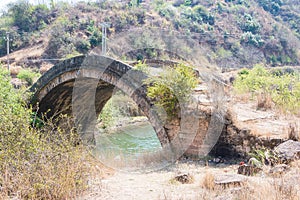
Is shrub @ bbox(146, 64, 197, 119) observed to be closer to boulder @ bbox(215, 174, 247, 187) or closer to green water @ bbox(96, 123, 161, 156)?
boulder @ bbox(215, 174, 247, 187)

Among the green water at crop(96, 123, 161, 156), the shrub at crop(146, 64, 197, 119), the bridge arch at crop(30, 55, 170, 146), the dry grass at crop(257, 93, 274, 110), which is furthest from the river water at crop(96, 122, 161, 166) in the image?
the shrub at crop(146, 64, 197, 119)

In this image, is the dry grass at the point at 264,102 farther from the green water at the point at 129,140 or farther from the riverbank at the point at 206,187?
the green water at the point at 129,140

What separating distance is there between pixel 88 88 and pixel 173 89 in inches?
259

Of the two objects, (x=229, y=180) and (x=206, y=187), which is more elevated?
(x=229, y=180)

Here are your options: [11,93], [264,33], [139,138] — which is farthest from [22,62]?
[264,33]

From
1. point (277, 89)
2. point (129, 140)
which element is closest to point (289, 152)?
point (277, 89)

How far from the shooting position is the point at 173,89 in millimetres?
8156

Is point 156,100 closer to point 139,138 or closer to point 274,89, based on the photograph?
A: point 274,89

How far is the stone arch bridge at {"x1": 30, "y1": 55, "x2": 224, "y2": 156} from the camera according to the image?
8070mm

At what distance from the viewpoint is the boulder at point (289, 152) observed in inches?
216

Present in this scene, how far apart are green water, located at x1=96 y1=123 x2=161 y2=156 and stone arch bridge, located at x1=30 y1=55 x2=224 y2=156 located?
121 cm

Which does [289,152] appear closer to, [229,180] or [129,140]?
[229,180]

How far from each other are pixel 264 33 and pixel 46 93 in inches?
1677

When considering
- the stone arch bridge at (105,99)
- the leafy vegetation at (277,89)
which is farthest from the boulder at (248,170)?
the leafy vegetation at (277,89)
